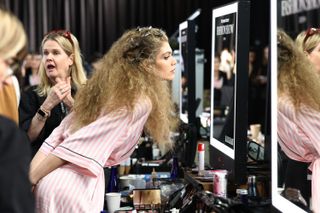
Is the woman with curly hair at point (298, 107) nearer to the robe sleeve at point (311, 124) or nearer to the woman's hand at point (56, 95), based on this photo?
the robe sleeve at point (311, 124)

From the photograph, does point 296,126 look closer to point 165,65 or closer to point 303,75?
point 303,75

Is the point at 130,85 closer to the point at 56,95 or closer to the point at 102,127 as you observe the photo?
the point at 102,127

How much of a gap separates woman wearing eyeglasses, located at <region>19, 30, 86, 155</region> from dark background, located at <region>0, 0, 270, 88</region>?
7061 mm

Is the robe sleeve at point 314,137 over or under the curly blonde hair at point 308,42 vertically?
under

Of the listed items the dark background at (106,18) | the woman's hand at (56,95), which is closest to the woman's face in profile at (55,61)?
the woman's hand at (56,95)

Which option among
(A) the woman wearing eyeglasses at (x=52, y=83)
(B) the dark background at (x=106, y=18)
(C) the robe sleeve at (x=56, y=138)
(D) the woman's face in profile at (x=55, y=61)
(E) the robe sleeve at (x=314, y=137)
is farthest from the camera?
(B) the dark background at (x=106, y=18)

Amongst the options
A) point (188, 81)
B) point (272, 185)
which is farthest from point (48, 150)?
point (188, 81)

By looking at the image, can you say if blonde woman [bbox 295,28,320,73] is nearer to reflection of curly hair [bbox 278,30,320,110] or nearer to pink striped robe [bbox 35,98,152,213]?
reflection of curly hair [bbox 278,30,320,110]

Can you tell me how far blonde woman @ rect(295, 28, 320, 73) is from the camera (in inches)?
74.3

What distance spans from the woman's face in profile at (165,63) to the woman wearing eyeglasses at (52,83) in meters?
0.60

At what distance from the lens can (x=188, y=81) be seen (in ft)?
11.9

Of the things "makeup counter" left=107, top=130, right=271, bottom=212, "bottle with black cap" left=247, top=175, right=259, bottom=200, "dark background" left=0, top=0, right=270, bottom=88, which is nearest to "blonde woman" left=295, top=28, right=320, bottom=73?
"makeup counter" left=107, top=130, right=271, bottom=212

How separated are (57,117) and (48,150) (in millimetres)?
651

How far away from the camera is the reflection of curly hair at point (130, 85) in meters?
2.29
